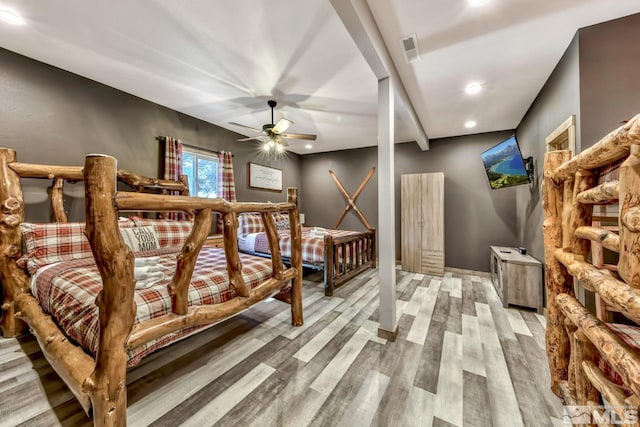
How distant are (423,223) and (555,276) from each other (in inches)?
110

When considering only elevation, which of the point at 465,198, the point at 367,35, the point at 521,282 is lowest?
the point at 521,282

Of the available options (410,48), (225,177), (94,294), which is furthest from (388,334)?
(225,177)

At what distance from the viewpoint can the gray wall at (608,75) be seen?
5.51 feet

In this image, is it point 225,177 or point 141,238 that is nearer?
point 141,238

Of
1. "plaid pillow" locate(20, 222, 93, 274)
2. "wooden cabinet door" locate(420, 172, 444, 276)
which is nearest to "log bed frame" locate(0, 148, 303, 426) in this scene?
"plaid pillow" locate(20, 222, 93, 274)

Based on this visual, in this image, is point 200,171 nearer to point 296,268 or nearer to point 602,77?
point 296,268

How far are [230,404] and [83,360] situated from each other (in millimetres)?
786

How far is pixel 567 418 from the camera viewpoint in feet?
4.04

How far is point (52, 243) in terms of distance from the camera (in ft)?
6.84

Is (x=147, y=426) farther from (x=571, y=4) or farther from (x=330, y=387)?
(x=571, y=4)

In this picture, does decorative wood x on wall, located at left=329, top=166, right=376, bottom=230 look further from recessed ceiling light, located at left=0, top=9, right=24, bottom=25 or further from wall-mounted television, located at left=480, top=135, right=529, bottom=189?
recessed ceiling light, located at left=0, top=9, right=24, bottom=25

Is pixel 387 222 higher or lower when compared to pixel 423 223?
higher

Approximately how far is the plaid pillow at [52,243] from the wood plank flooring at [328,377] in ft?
2.38

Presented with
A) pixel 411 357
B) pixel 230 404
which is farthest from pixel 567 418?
Answer: pixel 230 404
